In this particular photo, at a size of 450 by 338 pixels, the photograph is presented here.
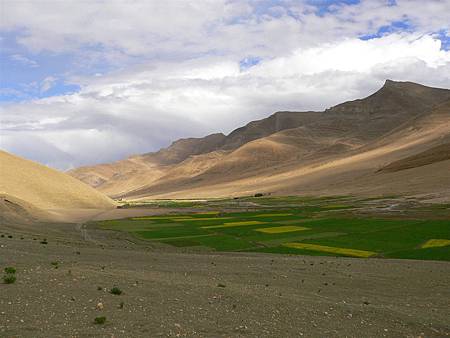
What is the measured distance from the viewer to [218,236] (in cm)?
5884

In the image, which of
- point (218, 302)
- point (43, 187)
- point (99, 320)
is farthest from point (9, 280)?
point (43, 187)

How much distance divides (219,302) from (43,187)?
133 m

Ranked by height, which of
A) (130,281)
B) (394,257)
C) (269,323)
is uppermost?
(130,281)

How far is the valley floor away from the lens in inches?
635

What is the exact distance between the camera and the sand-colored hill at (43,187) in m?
131

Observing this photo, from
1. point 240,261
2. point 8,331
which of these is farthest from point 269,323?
point 240,261

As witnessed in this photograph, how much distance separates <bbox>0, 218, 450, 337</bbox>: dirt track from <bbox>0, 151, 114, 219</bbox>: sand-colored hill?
101m

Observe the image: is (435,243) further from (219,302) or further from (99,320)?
(99,320)

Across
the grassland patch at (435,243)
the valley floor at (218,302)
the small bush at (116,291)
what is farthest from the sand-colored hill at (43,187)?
the small bush at (116,291)

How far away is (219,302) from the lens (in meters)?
20.4

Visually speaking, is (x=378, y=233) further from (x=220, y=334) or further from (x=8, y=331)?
(x=8, y=331)

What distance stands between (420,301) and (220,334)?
1354cm

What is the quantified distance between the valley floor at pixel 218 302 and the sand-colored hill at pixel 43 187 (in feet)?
331

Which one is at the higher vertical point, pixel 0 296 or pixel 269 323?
pixel 0 296
